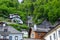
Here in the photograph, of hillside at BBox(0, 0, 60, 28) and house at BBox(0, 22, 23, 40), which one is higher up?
hillside at BBox(0, 0, 60, 28)

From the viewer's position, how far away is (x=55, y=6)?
85625 mm

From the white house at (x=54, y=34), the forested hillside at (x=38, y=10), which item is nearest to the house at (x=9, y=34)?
the white house at (x=54, y=34)

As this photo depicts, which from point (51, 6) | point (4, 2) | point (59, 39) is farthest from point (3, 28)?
point (4, 2)

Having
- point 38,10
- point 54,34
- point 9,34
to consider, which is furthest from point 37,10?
point 54,34

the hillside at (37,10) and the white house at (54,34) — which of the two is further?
the hillside at (37,10)

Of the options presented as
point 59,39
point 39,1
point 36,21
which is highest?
point 39,1

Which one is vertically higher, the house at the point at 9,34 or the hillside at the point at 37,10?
the hillside at the point at 37,10

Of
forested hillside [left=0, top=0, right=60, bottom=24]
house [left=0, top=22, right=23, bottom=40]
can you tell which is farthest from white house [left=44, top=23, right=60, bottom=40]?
forested hillside [left=0, top=0, right=60, bottom=24]

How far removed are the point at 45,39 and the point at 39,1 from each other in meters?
54.6

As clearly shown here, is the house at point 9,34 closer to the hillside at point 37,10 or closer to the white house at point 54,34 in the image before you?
the white house at point 54,34

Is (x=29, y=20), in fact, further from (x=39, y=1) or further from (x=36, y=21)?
(x=36, y=21)

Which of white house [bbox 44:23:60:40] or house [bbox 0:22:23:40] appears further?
house [bbox 0:22:23:40]

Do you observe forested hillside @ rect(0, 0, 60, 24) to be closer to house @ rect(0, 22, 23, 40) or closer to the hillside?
the hillside

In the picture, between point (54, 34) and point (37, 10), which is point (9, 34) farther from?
point (37, 10)
